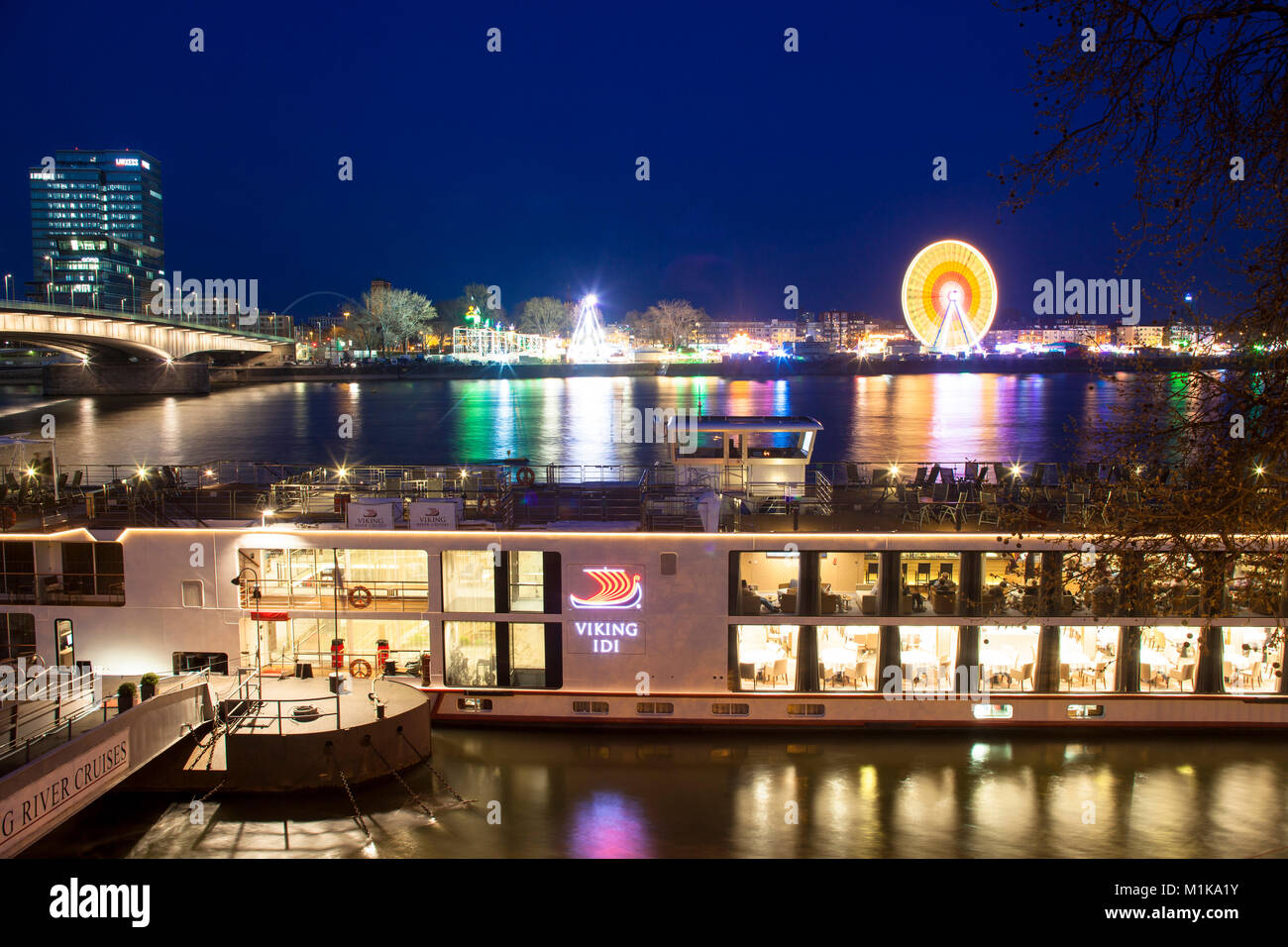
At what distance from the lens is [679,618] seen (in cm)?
1478

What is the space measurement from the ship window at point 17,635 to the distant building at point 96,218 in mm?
170006

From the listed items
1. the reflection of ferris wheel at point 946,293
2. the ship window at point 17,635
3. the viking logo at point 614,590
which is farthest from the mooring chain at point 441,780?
the reflection of ferris wheel at point 946,293

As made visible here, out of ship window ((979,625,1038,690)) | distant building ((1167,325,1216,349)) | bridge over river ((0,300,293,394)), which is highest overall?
bridge over river ((0,300,293,394))

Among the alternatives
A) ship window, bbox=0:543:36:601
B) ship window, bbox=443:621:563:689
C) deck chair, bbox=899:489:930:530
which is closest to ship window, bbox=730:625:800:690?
deck chair, bbox=899:489:930:530

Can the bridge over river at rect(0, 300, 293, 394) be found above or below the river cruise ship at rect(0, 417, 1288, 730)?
above

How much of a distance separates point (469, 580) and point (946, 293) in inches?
2472

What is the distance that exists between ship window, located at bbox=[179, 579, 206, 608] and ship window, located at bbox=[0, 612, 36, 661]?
2.46 meters

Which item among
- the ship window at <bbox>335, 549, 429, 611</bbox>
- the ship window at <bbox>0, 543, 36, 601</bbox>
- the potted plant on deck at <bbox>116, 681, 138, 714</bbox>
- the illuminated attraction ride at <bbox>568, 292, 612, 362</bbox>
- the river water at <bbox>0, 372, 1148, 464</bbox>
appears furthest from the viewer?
the illuminated attraction ride at <bbox>568, 292, 612, 362</bbox>

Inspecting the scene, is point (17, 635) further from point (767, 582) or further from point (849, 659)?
point (849, 659)

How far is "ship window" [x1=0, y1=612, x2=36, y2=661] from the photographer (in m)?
15.4

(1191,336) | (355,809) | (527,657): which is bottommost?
(355,809)

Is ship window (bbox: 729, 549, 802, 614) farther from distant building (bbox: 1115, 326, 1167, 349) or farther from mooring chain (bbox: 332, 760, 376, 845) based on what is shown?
mooring chain (bbox: 332, 760, 376, 845)

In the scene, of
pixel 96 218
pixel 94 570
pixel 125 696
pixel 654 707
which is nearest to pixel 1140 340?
pixel 654 707

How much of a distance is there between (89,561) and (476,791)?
298 inches
